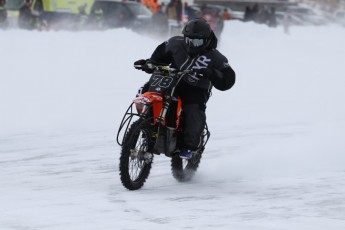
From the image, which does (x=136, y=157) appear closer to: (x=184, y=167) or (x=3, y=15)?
(x=184, y=167)

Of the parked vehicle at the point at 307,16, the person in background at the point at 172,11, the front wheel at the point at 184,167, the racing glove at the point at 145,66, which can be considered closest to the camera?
the racing glove at the point at 145,66

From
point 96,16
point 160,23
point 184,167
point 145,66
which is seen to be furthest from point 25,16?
point 145,66

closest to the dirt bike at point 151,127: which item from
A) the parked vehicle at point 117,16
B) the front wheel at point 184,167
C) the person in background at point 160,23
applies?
the front wheel at point 184,167

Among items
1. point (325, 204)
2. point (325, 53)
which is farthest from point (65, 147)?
point (325, 53)

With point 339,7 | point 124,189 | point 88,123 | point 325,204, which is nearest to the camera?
point 325,204

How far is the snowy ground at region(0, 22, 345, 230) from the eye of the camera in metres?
7.73

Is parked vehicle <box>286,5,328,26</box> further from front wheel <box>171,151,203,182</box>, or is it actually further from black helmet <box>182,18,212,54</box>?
black helmet <box>182,18,212,54</box>

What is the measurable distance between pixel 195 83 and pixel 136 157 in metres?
1.00

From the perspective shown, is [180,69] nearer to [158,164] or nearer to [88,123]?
[158,164]

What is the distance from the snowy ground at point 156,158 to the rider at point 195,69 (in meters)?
0.58

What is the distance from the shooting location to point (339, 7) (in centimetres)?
8469

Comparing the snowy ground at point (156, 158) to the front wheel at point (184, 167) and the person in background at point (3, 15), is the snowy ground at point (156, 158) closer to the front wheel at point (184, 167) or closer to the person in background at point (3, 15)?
the front wheel at point (184, 167)

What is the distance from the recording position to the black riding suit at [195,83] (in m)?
9.34

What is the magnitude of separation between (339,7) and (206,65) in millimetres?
77259
